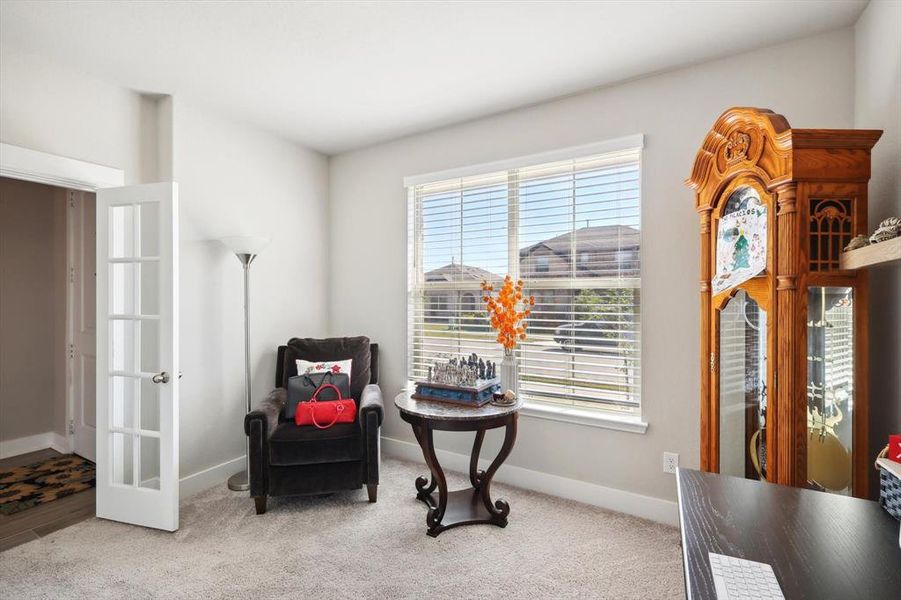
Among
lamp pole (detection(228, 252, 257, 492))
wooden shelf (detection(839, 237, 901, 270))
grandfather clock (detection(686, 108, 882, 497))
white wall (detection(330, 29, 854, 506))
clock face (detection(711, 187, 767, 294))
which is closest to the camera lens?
wooden shelf (detection(839, 237, 901, 270))

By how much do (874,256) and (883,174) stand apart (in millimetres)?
881

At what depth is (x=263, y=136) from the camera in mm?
3652

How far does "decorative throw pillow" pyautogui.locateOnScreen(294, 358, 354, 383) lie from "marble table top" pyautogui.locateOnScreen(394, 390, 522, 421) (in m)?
0.82

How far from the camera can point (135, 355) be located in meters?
2.77

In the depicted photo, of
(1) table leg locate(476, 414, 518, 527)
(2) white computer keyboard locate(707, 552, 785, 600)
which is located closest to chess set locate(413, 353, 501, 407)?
(1) table leg locate(476, 414, 518, 527)

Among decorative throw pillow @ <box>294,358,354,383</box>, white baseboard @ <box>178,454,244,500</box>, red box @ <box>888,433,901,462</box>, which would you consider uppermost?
red box @ <box>888,433,901,462</box>

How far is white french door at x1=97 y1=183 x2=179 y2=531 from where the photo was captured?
2613mm

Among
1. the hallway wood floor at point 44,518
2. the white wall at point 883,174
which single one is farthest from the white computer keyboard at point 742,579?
the hallway wood floor at point 44,518

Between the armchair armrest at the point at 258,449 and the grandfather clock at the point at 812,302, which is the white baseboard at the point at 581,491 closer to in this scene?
the grandfather clock at the point at 812,302

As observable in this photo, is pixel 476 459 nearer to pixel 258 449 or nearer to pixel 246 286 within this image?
pixel 258 449

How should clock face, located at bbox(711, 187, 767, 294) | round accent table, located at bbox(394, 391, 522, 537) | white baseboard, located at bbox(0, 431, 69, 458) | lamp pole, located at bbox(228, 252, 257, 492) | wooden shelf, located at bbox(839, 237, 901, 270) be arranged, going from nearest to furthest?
wooden shelf, located at bbox(839, 237, 901, 270), clock face, located at bbox(711, 187, 767, 294), round accent table, located at bbox(394, 391, 522, 537), lamp pole, located at bbox(228, 252, 257, 492), white baseboard, located at bbox(0, 431, 69, 458)

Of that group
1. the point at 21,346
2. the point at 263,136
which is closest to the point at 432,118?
the point at 263,136

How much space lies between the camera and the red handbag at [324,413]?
2.96 metres

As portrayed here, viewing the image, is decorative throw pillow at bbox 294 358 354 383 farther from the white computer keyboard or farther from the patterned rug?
the white computer keyboard
